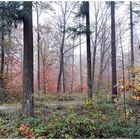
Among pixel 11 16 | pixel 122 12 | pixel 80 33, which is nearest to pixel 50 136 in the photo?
pixel 11 16

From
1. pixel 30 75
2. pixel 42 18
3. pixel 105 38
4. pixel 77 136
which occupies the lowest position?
pixel 77 136

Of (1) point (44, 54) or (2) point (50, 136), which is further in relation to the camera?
(1) point (44, 54)

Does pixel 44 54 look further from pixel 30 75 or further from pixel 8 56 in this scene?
pixel 30 75

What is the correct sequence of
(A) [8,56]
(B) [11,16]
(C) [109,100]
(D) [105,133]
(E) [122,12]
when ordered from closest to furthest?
(D) [105,133], (B) [11,16], (C) [109,100], (A) [8,56], (E) [122,12]

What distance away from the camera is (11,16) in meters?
8.24

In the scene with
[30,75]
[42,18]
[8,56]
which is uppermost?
[42,18]

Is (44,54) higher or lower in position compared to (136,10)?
lower

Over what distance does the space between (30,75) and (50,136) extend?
9.81 feet

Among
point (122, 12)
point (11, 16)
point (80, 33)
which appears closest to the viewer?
point (11, 16)

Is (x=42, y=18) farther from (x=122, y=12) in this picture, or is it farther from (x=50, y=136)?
(x=50, y=136)

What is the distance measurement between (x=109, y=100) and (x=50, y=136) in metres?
6.97

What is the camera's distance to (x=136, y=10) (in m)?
17.3

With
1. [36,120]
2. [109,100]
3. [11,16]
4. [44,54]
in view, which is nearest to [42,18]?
[44,54]

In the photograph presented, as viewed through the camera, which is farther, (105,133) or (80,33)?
(80,33)
